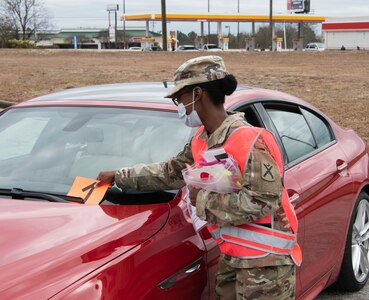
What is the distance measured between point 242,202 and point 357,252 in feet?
7.44

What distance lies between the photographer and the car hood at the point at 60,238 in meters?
1.70

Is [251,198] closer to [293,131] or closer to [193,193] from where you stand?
[193,193]

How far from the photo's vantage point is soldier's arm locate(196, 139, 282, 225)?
2.01 m

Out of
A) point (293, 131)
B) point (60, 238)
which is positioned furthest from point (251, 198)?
point (293, 131)

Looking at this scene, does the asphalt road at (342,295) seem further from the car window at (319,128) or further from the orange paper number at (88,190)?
the orange paper number at (88,190)

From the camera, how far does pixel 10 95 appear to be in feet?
50.0

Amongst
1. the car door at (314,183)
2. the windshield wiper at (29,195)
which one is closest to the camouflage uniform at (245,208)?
the windshield wiper at (29,195)

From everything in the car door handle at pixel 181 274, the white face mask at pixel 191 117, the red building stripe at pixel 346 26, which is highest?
the red building stripe at pixel 346 26

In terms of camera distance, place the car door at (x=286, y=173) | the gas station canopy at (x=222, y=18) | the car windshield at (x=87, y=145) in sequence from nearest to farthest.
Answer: the car windshield at (x=87, y=145) → the car door at (x=286, y=173) → the gas station canopy at (x=222, y=18)

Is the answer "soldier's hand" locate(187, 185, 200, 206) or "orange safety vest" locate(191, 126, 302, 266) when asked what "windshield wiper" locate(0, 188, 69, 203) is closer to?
"soldier's hand" locate(187, 185, 200, 206)

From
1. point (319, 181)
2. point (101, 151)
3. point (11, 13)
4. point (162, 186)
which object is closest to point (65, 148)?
point (101, 151)

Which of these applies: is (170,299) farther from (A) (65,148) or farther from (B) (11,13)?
(B) (11,13)

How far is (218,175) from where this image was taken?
80.1 inches

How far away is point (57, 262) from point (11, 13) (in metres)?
79.2
